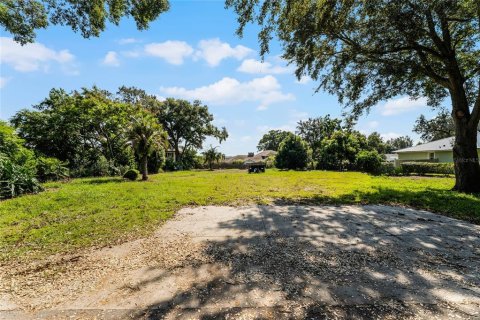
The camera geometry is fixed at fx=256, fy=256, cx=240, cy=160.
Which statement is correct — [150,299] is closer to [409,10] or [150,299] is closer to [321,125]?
[409,10]

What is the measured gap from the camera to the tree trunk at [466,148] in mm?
11016

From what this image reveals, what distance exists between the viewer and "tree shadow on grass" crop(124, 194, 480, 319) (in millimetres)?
2748

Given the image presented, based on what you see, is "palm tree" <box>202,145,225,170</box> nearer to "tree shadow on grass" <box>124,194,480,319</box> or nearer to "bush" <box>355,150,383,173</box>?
"bush" <box>355,150,383,173</box>

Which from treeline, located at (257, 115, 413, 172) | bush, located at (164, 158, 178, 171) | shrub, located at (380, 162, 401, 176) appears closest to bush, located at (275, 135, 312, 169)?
treeline, located at (257, 115, 413, 172)

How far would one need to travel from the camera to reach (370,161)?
Result: 26.0m

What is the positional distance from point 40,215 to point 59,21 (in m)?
6.01

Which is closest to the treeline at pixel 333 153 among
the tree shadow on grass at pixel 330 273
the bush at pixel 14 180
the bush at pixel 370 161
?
the bush at pixel 370 161

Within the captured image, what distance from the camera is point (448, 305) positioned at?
2791 mm

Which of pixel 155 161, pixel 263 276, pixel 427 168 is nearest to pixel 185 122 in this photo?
pixel 155 161

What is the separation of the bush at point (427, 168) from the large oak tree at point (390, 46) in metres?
11.3

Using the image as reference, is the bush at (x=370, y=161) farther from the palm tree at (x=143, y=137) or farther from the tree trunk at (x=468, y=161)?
the palm tree at (x=143, y=137)

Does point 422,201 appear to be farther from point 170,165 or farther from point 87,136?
point 170,165

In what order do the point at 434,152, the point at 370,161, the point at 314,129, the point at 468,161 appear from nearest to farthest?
1. the point at 468,161
2. the point at 370,161
3. the point at 434,152
4. the point at 314,129

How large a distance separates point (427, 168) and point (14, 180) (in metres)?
29.0
